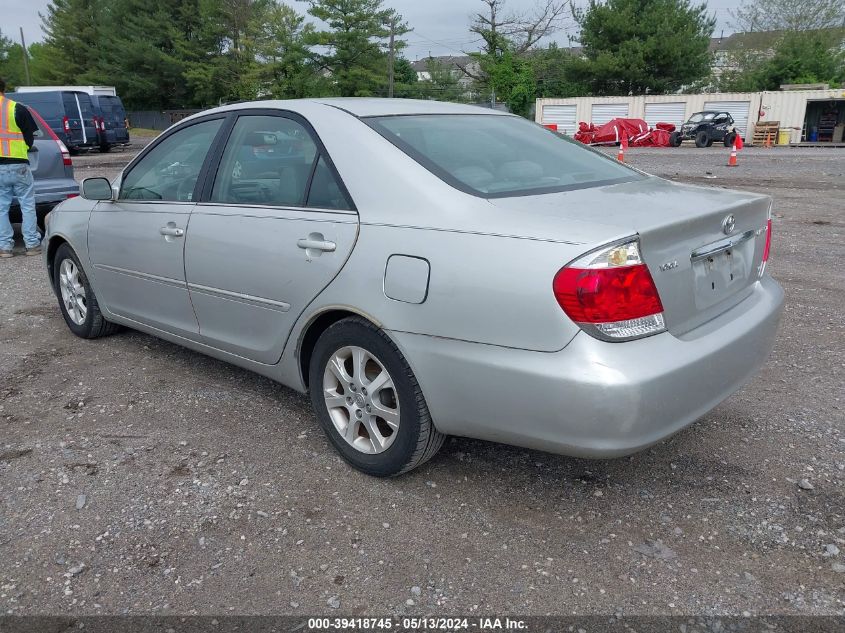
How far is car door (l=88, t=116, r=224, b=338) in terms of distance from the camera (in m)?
3.80

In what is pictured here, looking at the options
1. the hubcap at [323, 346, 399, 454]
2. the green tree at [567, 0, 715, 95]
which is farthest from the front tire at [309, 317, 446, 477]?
the green tree at [567, 0, 715, 95]

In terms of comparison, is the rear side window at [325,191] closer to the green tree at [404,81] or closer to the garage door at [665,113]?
the garage door at [665,113]

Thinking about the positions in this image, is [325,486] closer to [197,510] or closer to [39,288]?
[197,510]

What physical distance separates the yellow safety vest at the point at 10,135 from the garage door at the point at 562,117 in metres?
34.1

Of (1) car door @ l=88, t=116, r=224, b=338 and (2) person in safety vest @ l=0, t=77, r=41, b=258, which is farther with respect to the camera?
(2) person in safety vest @ l=0, t=77, r=41, b=258

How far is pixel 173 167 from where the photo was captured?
13.2ft

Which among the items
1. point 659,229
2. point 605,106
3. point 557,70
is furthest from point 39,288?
point 557,70

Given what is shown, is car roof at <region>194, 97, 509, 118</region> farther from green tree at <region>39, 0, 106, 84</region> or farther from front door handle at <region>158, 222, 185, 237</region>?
green tree at <region>39, 0, 106, 84</region>

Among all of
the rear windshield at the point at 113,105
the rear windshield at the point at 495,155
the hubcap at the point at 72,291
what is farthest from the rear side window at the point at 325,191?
the rear windshield at the point at 113,105

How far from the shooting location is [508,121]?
3742mm

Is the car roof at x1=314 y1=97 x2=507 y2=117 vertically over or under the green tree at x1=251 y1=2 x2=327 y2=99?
under

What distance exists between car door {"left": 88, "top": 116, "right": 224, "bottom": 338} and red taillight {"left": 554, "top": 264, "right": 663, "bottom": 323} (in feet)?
7.36

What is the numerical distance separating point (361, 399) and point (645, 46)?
143 ft

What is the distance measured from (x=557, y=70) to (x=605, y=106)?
1523 cm
